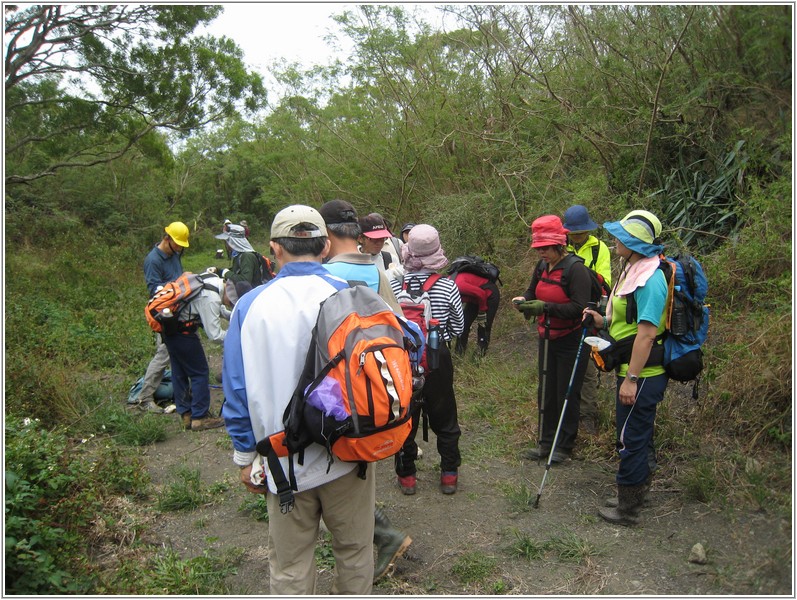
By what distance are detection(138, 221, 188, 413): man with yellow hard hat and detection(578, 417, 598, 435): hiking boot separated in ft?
13.7

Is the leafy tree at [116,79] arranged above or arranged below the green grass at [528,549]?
above

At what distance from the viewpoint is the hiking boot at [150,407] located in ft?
21.4

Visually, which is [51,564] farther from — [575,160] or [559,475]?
[575,160]

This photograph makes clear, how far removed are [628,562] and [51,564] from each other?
3088 millimetres

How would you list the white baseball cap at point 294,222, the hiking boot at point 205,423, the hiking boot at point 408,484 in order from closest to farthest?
the white baseball cap at point 294,222 < the hiking boot at point 408,484 < the hiking boot at point 205,423

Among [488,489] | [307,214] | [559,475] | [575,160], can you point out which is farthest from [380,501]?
[575,160]

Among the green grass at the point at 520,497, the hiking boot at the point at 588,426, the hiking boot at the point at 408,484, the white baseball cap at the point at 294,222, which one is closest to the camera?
the white baseball cap at the point at 294,222

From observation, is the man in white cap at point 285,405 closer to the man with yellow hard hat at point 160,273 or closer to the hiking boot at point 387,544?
the hiking boot at point 387,544

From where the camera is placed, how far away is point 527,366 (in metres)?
7.05

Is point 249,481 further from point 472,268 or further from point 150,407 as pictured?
point 472,268

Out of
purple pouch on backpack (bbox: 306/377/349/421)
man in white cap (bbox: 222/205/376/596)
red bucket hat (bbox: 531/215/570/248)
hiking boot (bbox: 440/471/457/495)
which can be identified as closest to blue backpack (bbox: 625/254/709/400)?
red bucket hat (bbox: 531/215/570/248)

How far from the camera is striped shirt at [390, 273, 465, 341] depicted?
4535 millimetres

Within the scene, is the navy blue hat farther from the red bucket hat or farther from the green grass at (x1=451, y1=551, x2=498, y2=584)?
the green grass at (x1=451, y1=551, x2=498, y2=584)

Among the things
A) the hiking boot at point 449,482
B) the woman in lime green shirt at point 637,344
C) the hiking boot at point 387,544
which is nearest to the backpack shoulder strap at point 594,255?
the woman in lime green shirt at point 637,344
